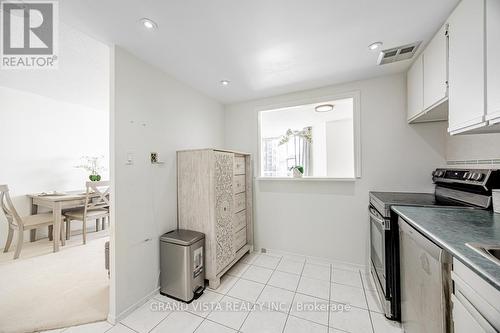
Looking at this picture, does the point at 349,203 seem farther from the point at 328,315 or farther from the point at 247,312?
the point at 247,312

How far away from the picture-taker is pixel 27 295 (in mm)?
1863

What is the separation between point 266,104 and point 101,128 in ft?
13.0

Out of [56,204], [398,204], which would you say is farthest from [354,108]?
[56,204]

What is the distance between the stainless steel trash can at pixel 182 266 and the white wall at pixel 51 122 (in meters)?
2.16

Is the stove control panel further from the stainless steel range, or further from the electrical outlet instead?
the electrical outlet

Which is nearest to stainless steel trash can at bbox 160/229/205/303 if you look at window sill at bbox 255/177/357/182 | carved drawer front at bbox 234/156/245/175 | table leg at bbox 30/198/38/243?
carved drawer front at bbox 234/156/245/175

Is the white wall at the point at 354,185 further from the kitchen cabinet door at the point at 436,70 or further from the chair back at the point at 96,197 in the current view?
the chair back at the point at 96,197

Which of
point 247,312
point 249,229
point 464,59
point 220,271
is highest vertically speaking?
point 464,59

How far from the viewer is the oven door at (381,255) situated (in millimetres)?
1527

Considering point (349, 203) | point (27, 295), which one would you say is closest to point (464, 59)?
point (349, 203)

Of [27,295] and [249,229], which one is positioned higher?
[249,229]

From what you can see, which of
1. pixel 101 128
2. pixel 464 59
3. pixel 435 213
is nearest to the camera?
pixel 464 59

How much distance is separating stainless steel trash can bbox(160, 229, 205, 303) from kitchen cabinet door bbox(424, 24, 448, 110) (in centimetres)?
243

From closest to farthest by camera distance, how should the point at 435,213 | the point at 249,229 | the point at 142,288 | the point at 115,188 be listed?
the point at 435,213 → the point at 115,188 → the point at 142,288 → the point at 249,229
